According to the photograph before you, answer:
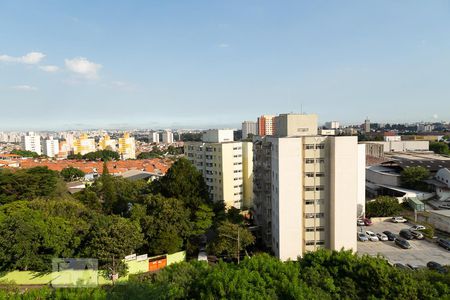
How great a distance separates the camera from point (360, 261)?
1049 cm

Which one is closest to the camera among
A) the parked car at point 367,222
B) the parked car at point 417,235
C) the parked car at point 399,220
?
the parked car at point 417,235

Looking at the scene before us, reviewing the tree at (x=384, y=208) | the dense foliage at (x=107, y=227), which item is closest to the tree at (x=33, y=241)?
the dense foliage at (x=107, y=227)

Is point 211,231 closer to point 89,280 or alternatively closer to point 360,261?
point 89,280

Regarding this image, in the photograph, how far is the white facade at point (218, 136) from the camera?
28.8 meters

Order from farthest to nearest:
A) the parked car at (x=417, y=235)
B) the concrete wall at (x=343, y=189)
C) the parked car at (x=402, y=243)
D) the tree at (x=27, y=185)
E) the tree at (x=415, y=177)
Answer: the tree at (x=415, y=177) → the tree at (x=27, y=185) → the parked car at (x=417, y=235) → the parked car at (x=402, y=243) → the concrete wall at (x=343, y=189)

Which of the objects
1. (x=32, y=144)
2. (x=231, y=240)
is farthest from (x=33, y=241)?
(x=32, y=144)

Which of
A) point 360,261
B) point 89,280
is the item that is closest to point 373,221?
point 360,261

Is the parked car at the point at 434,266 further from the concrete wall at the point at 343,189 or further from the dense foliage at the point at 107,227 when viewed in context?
the dense foliage at the point at 107,227

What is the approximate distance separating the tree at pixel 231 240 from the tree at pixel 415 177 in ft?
64.6

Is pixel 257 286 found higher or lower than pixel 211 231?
higher

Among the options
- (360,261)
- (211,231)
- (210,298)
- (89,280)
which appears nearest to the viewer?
(210,298)

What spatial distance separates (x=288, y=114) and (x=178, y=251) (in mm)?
9472

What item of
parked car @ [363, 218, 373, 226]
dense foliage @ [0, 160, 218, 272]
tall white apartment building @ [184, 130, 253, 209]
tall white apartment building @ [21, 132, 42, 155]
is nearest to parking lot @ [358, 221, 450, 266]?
parked car @ [363, 218, 373, 226]

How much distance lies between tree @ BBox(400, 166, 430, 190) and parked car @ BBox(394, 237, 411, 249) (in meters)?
12.4
